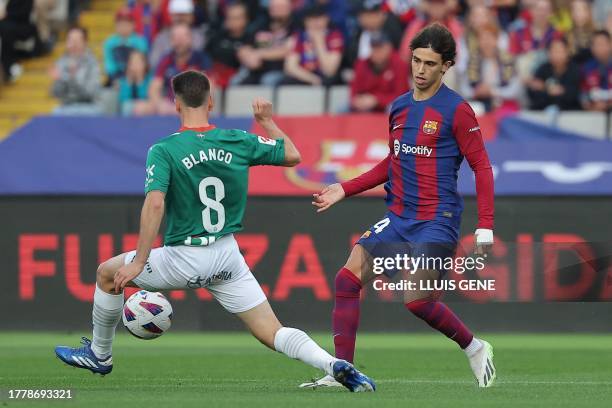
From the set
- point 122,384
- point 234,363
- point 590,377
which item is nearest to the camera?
point 122,384

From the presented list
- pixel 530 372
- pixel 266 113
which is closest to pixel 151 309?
pixel 266 113

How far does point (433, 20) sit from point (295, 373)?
26.4 ft

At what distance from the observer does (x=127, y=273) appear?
28.1 ft

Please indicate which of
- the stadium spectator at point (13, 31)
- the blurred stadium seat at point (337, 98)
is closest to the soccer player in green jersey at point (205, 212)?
the blurred stadium seat at point (337, 98)

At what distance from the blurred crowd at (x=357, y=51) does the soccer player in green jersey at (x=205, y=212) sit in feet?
27.3

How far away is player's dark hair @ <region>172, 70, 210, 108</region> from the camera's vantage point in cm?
867

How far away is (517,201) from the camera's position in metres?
15.0

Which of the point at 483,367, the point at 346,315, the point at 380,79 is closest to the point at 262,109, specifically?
the point at 346,315

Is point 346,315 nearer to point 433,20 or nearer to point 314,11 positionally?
point 433,20

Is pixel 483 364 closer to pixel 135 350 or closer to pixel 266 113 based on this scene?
pixel 266 113

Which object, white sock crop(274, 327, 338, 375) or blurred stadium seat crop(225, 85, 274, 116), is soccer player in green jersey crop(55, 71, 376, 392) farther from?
blurred stadium seat crop(225, 85, 274, 116)

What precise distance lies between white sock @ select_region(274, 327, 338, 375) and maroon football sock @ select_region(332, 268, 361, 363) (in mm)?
509

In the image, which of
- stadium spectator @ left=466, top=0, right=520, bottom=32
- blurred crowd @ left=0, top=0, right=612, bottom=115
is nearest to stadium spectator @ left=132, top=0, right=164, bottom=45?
blurred crowd @ left=0, top=0, right=612, bottom=115

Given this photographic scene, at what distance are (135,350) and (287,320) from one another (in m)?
2.46
